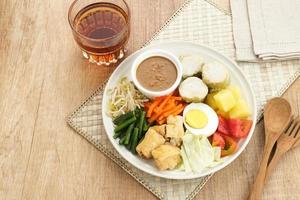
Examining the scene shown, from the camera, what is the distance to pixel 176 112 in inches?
50.3

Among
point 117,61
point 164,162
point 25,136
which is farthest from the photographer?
point 117,61

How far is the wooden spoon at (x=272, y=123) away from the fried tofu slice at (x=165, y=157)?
0.23 meters

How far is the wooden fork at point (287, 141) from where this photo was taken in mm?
1231

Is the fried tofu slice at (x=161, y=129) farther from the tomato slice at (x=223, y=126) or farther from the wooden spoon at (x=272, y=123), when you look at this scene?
the wooden spoon at (x=272, y=123)

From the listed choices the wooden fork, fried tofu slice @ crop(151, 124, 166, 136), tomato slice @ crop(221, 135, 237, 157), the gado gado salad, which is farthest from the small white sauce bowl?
the wooden fork

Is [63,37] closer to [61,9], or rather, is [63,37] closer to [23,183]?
[61,9]

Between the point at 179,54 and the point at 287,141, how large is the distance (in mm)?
428

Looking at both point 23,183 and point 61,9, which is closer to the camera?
point 23,183

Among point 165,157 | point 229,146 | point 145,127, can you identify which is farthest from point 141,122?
point 229,146

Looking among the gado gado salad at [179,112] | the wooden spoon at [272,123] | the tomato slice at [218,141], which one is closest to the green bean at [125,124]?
the gado gado salad at [179,112]

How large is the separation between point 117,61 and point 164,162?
43 centimetres

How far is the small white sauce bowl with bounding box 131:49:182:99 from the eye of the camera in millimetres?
1287

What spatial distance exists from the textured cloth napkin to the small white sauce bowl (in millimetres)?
240

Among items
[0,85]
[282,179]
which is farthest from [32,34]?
[282,179]
